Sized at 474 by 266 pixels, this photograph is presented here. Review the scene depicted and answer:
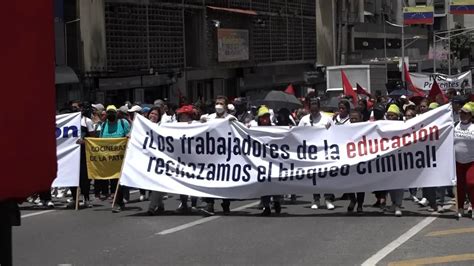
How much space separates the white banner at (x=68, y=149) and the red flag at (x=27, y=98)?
34.0 feet

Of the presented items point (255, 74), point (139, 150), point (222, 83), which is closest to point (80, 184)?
point (139, 150)

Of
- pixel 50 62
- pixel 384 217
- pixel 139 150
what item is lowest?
pixel 384 217

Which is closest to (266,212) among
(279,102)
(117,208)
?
(117,208)

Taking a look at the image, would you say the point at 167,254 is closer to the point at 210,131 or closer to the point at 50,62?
the point at 210,131

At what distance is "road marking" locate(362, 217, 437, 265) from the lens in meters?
8.45

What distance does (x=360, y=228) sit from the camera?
10.6m

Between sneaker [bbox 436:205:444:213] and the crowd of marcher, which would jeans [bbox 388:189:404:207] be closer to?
the crowd of marcher

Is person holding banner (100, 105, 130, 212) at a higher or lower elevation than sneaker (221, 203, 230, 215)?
higher

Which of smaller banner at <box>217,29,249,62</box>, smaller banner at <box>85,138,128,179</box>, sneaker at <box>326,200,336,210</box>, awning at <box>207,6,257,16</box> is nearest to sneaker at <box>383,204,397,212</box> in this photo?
sneaker at <box>326,200,336,210</box>

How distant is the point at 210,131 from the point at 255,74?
3639 cm

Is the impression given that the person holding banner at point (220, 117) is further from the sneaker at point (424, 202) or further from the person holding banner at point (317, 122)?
the sneaker at point (424, 202)

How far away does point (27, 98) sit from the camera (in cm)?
319

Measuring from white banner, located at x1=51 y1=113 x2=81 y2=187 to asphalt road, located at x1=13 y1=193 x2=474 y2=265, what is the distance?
63 centimetres

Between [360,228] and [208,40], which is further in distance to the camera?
[208,40]
